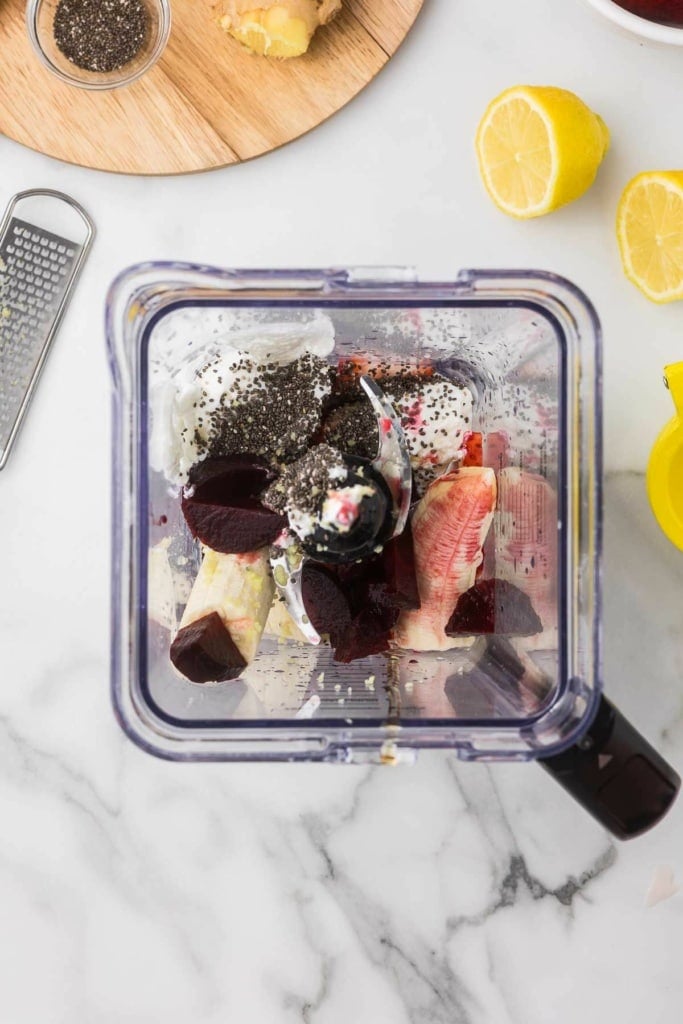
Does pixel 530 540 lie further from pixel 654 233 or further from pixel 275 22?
pixel 275 22

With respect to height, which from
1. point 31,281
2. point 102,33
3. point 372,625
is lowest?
point 372,625

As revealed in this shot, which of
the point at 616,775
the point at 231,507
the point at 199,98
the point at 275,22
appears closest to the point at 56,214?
the point at 199,98

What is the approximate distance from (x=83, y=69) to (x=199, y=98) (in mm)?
125

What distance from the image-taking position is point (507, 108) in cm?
96

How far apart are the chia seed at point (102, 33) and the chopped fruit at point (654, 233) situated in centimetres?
53

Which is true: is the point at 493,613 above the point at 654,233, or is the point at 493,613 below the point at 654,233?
below

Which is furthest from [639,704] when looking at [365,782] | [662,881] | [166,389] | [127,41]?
[127,41]

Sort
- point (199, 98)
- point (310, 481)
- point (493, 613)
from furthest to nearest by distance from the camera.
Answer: point (199, 98) < point (493, 613) < point (310, 481)

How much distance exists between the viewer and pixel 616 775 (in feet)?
2.58

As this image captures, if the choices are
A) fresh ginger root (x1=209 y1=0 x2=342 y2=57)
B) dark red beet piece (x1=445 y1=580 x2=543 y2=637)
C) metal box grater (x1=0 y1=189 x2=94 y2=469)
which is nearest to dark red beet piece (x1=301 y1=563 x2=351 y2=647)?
dark red beet piece (x1=445 y1=580 x2=543 y2=637)

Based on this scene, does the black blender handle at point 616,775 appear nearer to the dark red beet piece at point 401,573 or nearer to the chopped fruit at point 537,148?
the dark red beet piece at point 401,573

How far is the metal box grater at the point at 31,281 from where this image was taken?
1.01m

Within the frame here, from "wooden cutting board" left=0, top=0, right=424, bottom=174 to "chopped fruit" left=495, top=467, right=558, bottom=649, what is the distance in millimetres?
444

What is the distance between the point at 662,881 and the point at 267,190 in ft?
2.75
